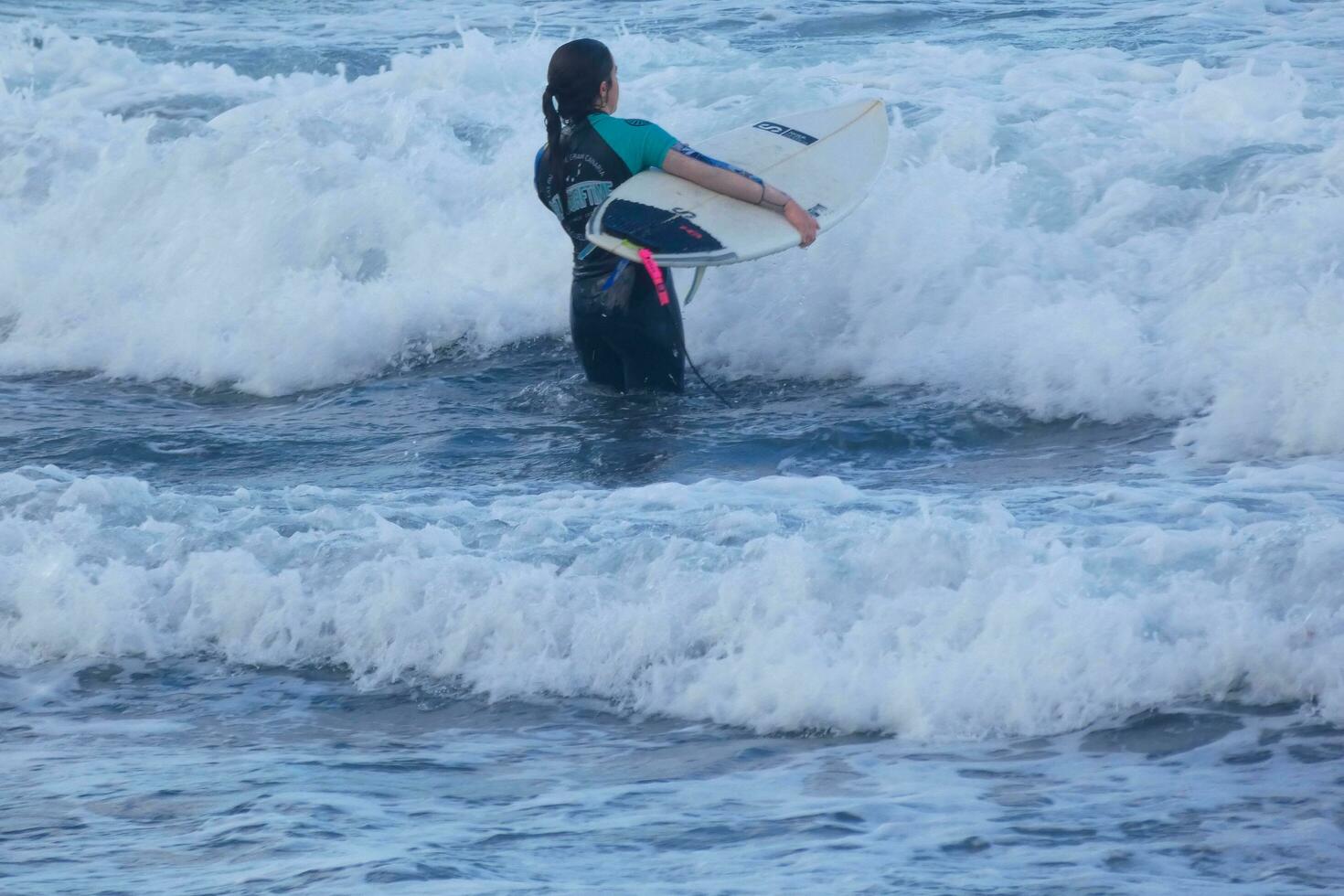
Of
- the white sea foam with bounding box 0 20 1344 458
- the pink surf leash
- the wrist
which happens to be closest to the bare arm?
the wrist

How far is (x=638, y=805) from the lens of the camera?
3.80 meters

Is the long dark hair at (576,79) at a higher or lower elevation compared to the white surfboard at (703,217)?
higher

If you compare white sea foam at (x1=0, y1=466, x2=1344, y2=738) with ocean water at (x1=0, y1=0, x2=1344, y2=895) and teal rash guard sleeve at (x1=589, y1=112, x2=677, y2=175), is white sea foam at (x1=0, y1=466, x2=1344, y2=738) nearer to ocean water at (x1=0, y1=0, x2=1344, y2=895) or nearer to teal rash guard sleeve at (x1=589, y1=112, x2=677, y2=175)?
ocean water at (x1=0, y1=0, x2=1344, y2=895)

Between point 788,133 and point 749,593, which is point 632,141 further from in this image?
point 749,593

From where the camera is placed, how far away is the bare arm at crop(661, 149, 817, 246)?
6.18 meters

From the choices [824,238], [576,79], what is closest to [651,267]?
[576,79]

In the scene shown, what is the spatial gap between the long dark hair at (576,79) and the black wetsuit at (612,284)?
85 mm

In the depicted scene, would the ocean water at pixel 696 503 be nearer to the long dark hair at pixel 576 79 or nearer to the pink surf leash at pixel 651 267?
the pink surf leash at pixel 651 267

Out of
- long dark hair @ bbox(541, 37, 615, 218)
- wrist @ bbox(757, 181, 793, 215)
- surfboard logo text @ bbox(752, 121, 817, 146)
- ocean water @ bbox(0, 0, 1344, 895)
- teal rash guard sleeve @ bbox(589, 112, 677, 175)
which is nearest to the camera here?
ocean water @ bbox(0, 0, 1344, 895)

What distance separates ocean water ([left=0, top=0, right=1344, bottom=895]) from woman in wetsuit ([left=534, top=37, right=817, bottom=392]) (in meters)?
0.40

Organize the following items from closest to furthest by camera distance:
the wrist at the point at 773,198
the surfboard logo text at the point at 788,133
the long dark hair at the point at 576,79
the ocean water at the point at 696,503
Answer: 1. the ocean water at the point at 696,503
2. the long dark hair at the point at 576,79
3. the wrist at the point at 773,198
4. the surfboard logo text at the point at 788,133

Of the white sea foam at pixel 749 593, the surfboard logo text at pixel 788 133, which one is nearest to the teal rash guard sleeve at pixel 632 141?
the surfboard logo text at pixel 788 133

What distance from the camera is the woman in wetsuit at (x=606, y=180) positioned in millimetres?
6051

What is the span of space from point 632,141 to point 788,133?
3.77 ft
